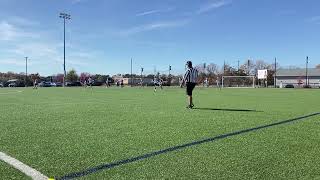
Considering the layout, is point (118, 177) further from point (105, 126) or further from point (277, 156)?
point (105, 126)

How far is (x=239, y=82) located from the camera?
76.0 m

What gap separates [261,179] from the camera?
4691 millimetres

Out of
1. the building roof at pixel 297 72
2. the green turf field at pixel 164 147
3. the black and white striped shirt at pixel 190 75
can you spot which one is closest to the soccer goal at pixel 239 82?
the building roof at pixel 297 72

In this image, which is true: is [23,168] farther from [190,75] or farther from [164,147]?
[190,75]

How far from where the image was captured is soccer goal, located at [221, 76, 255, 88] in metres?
75.5

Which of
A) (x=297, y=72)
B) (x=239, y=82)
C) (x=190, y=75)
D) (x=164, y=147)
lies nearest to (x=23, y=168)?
(x=164, y=147)

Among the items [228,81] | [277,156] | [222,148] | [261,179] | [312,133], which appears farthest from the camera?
[228,81]

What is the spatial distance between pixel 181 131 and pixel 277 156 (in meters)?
2.74

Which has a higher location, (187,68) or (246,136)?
(187,68)

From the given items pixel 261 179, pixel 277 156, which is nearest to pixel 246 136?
pixel 277 156

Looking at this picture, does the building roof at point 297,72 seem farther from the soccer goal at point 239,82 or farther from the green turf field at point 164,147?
the green turf field at point 164,147

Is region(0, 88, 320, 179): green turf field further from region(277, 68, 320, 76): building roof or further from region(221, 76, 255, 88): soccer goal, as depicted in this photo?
region(277, 68, 320, 76): building roof

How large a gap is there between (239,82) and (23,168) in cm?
7271

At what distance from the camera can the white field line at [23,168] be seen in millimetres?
4781
